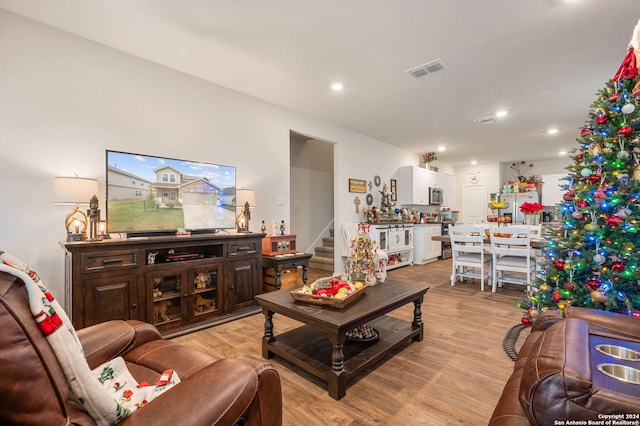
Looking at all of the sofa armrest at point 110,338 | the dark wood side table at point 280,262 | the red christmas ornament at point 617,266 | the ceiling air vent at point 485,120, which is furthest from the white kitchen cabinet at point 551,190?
the sofa armrest at point 110,338

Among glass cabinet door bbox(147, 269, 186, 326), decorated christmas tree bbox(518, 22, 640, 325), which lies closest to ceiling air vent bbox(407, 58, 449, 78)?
decorated christmas tree bbox(518, 22, 640, 325)

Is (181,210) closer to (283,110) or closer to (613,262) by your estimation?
(283,110)

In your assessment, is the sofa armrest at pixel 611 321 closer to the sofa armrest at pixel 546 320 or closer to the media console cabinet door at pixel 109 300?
the sofa armrest at pixel 546 320

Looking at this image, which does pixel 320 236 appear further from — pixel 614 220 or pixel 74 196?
pixel 614 220

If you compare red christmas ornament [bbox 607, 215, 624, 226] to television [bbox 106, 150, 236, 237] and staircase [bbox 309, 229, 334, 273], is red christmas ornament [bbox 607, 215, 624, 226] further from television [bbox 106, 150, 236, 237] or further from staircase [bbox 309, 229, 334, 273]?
staircase [bbox 309, 229, 334, 273]

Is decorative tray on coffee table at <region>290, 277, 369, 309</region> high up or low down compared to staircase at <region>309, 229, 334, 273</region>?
up

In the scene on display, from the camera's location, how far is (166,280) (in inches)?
112

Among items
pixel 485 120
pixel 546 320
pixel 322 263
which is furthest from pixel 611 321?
pixel 322 263

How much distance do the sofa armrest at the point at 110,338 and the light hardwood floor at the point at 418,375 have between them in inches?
36.6

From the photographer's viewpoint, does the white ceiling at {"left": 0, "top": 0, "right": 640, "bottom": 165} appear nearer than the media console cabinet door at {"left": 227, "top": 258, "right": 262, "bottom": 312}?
Yes

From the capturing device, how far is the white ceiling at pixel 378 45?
2332mm

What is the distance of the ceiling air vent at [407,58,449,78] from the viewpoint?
126 inches

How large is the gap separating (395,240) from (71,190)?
5270 mm

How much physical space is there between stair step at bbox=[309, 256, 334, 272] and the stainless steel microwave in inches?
139
